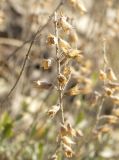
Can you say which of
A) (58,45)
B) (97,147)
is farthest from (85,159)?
(58,45)

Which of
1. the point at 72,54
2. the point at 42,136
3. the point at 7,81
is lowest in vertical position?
the point at 42,136

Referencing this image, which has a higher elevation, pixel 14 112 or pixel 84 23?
pixel 84 23

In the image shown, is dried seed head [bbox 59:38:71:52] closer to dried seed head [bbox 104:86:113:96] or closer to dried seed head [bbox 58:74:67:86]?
dried seed head [bbox 58:74:67:86]

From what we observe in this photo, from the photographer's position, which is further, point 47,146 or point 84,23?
point 84,23

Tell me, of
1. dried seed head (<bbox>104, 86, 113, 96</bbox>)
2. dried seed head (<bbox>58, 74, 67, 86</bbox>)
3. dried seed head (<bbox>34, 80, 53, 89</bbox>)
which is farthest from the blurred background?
dried seed head (<bbox>58, 74, 67, 86</bbox>)

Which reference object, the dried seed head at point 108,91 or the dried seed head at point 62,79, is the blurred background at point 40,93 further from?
the dried seed head at point 62,79

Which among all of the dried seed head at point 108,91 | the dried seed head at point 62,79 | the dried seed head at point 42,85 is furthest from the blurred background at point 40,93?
the dried seed head at point 62,79

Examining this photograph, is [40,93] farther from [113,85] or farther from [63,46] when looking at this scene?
[63,46]

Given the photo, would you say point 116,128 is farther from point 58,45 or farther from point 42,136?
point 58,45

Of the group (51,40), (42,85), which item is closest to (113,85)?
(42,85)
